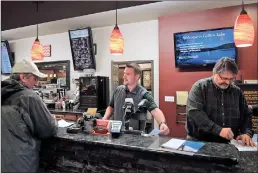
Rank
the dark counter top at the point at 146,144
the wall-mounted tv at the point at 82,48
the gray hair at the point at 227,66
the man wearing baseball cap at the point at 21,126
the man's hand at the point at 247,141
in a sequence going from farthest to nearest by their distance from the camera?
the wall-mounted tv at the point at 82,48
the gray hair at the point at 227,66
the man's hand at the point at 247,141
the man wearing baseball cap at the point at 21,126
the dark counter top at the point at 146,144

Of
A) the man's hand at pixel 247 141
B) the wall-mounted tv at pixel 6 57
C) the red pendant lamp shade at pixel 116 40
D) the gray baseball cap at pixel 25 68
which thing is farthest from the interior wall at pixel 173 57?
the wall-mounted tv at pixel 6 57

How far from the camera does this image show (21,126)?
1.53 m

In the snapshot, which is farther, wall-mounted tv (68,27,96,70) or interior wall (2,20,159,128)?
wall-mounted tv (68,27,96,70)

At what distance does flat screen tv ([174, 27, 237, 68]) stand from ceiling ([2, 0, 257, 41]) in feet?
1.62

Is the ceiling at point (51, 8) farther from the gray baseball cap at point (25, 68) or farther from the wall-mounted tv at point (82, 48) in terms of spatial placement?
the wall-mounted tv at point (82, 48)

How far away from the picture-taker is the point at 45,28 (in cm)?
551

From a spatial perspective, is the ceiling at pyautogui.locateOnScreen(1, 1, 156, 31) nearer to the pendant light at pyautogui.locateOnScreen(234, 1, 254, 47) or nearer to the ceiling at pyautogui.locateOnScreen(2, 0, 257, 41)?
the ceiling at pyautogui.locateOnScreen(2, 0, 257, 41)

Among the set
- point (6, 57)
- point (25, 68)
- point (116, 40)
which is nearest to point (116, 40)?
point (116, 40)

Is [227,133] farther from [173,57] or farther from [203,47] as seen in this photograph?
[173,57]

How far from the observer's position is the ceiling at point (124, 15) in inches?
154

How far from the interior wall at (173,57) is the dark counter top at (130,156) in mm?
A: 2747

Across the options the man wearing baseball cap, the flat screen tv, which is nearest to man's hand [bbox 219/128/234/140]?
the man wearing baseball cap

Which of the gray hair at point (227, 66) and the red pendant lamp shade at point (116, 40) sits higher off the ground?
the red pendant lamp shade at point (116, 40)

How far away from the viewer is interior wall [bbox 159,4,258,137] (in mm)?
3789
